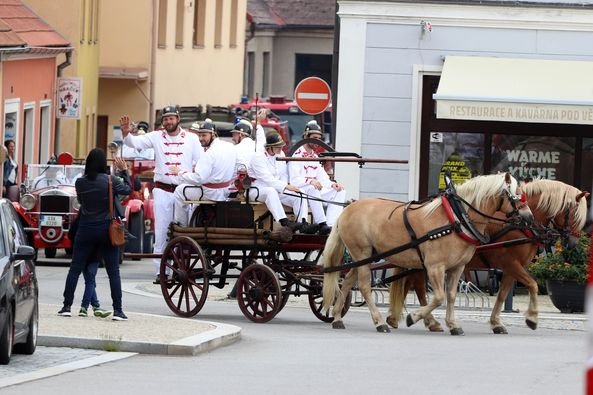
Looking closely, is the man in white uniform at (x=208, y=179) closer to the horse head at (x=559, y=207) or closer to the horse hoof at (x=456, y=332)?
the horse hoof at (x=456, y=332)

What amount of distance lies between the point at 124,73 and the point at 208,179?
28.9 meters

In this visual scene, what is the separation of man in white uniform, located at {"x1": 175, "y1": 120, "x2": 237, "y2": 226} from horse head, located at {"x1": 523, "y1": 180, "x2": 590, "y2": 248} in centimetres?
328

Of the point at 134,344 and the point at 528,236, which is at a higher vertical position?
the point at 528,236

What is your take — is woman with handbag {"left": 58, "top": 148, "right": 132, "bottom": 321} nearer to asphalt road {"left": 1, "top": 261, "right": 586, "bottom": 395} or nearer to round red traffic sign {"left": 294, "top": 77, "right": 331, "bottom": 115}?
asphalt road {"left": 1, "top": 261, "right": 586, "bottom": 395}

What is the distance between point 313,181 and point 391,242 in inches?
71.4

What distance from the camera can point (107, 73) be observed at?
47531mm

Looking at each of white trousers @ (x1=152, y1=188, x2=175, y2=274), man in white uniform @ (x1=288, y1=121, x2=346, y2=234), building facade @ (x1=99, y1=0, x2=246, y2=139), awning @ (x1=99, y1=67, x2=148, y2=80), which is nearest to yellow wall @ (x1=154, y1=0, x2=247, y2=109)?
building facade @ (x1=99, y1=0, x2=246, y2=139)

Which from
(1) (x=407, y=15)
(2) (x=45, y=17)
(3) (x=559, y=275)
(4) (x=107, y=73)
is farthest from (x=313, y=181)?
(4) (x=107, y=73)

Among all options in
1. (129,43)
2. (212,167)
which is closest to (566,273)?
(212,167)

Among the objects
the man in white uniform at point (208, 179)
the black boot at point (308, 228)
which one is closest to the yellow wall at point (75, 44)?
the man in white uniform at point (208, 179)

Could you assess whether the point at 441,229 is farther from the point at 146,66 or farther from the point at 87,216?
the point at 146,66

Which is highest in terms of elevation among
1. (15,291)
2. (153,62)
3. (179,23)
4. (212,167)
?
(179,23)

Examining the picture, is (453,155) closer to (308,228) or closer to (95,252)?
(308,228)

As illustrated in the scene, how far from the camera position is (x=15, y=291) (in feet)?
46.2
